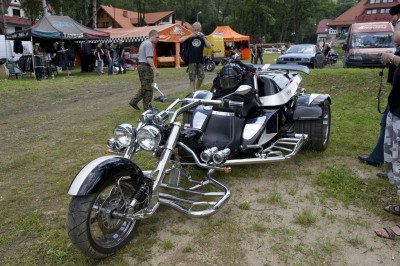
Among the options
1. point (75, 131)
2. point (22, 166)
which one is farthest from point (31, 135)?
point (22, 166)

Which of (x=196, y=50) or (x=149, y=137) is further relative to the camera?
(x=196, y=50)

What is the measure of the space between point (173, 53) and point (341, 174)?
22142 millimetres

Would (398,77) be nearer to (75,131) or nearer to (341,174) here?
(341,174)

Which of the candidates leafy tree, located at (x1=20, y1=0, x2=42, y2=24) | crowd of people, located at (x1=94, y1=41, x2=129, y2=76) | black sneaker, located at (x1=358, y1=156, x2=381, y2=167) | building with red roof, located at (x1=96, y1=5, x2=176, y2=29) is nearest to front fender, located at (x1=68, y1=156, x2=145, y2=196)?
black sneaker, located at (x1=358, y1=156, x2=381, y2=167)

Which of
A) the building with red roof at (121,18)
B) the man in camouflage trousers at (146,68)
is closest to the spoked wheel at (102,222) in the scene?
the man in camouflage trousers at (146,68)

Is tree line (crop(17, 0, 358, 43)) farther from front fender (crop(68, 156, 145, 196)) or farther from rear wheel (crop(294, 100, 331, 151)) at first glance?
front fender (crop(68, 156, 145, 196))

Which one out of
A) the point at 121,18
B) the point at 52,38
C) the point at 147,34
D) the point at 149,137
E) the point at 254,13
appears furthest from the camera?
the point at 254,13

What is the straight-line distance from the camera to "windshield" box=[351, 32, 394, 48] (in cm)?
1548

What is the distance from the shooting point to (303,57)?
55.0 feet

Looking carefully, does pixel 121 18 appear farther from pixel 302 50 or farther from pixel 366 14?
pixel 302 50

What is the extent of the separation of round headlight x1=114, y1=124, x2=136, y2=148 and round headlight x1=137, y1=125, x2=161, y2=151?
8 centimetres

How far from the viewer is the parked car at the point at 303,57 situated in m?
16.7

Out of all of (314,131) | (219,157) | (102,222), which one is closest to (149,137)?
(102,222)

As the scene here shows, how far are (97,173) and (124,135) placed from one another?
530mm
